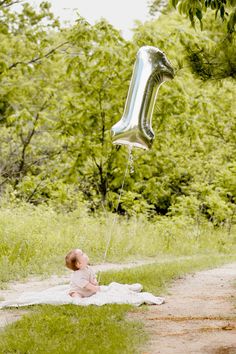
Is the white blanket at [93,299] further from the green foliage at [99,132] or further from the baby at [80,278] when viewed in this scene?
the green foliage at [99,132]

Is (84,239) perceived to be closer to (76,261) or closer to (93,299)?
(76,261)

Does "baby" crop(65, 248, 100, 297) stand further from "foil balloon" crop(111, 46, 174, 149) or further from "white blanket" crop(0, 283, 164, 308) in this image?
"foil balloon" crop(111, 46, 174, 149)

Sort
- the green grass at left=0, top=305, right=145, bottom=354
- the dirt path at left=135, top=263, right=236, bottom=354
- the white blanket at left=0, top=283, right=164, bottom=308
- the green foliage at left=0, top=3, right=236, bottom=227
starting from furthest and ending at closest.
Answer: the green foliage at left=0, top=3, right=236, bottom=227
the white blanket at left=0, top=283, right=164, bottom=308
the dirt path at left=135, top=263, right=236, bottom=354
the green grass at left=0, top=305, right=145, bottom=354

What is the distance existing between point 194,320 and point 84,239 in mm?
6559

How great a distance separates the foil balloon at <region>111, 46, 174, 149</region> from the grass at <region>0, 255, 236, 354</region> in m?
1.86

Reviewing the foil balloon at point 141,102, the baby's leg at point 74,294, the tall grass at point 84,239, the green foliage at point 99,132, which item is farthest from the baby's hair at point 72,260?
the green foliage at point 99,132

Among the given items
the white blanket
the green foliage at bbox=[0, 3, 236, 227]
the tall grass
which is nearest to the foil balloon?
the white blanket

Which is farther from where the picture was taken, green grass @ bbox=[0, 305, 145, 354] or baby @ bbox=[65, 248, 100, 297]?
baby @ bbox=[65, 248, 100, 297]

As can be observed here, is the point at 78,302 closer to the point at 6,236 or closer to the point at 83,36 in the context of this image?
the point at 6,236

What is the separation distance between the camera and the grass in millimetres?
4785

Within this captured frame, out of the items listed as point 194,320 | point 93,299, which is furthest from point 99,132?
point 194,320

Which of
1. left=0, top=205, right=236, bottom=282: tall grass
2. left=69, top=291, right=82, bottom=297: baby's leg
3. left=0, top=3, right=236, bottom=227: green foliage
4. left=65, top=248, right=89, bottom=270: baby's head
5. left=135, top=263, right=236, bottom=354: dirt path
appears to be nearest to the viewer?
left=135, top=263, right=236, bottom=354: dirt path

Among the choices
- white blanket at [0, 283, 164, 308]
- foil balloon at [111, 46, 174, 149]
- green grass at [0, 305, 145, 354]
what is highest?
foil balloon at [111, 46, 174, 149]

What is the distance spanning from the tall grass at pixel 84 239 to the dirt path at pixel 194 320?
2589 mm
